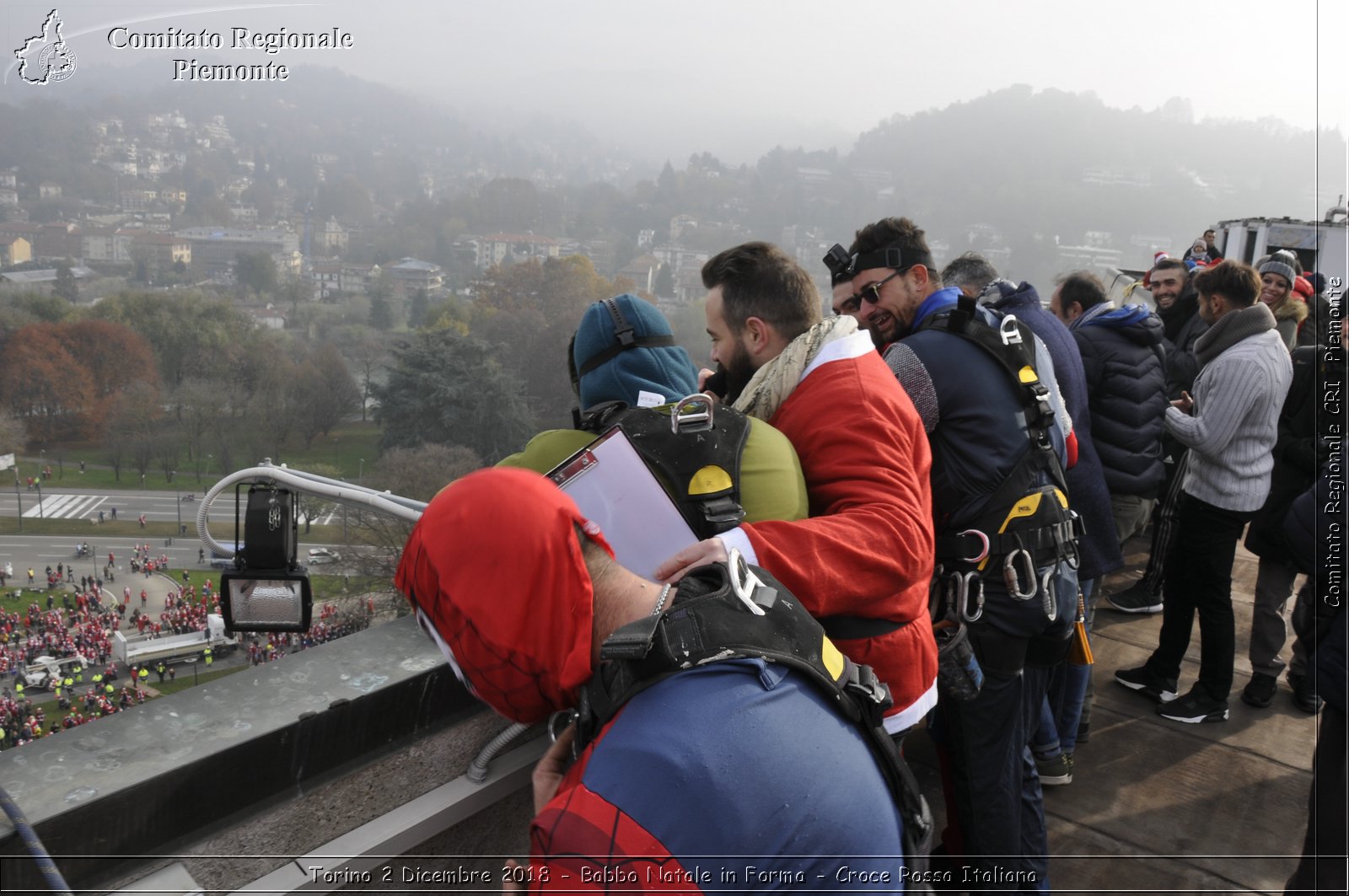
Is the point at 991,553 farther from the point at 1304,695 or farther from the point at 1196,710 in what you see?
the point at 1304,695

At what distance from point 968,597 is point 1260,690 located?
255 cm

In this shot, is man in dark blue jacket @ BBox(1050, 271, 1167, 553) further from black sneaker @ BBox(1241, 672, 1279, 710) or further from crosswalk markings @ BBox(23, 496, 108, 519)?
crosswalk markings @ BBox(23, 496, 108, 519)

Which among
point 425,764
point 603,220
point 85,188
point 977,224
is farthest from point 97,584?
point 603,220

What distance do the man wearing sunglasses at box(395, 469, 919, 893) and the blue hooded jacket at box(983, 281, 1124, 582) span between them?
87.8 inches

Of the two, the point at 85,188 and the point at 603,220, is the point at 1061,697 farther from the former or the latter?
the point at 603,220

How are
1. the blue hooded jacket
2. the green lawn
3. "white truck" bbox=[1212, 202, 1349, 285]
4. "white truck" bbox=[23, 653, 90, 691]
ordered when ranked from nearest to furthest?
the blue hooded jacket → "white truck" bbox=[23, 653, 90, 691] → "white truck" bbox=[1212, 202, 1349, 285] → the green lawn

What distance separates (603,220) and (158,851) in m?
51.9

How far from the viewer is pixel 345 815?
1710mm

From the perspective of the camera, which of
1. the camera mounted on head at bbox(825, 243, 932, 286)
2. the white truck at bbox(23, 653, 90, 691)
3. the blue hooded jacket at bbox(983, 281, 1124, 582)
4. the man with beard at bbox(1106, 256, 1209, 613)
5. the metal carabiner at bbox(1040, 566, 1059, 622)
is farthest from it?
the white truck at bbox(23, 653, 90, 691)

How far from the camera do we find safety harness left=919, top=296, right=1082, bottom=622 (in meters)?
2.34

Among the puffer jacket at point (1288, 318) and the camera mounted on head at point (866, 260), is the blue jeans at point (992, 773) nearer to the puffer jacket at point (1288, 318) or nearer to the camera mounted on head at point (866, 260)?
the camera mounted on head at point (866, 260)

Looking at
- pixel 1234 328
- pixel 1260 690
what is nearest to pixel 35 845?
pixel 1234 328

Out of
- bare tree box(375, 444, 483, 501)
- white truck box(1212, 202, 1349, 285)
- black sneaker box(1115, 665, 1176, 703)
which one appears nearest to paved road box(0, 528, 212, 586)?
bare tree box(375, 444, 483, 501)

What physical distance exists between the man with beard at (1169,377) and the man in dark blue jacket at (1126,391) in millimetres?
844
